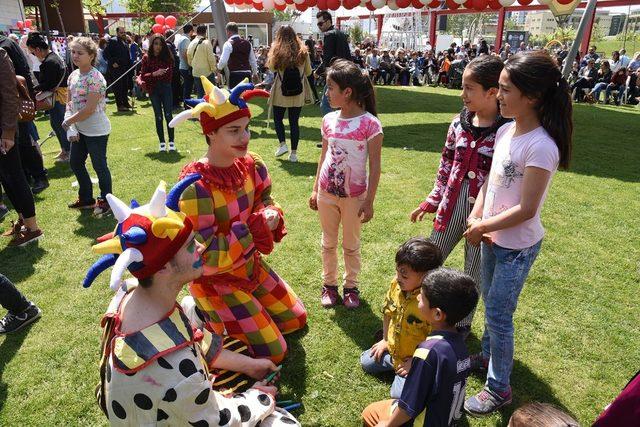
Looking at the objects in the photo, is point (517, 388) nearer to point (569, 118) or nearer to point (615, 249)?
point (569, 118)

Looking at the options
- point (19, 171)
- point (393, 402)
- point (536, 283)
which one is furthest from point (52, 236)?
point (536, 283)

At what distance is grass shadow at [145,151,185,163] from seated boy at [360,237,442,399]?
5.72 m

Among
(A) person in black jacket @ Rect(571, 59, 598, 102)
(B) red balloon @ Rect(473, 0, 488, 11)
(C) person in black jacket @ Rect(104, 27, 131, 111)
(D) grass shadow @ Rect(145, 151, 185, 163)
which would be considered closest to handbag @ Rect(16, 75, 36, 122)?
(D) grass shadow @ Rect(145, 151, 185, 163)

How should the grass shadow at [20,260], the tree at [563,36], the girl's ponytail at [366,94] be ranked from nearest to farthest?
the girl's ponytail at [366,94], the grass shadow at [20,260], the tree at [563,36]

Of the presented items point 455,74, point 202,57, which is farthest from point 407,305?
point 455,74

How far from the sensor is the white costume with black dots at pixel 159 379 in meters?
1.78

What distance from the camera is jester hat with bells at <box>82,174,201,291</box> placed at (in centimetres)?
172

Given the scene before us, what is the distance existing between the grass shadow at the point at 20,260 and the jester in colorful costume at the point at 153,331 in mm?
2950

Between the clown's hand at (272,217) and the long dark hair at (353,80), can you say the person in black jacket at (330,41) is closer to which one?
the long dark hair at (353,80)

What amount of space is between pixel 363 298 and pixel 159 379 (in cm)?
230

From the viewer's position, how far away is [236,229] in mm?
2979

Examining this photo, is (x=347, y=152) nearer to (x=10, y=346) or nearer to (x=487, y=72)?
(x=487, y=72)

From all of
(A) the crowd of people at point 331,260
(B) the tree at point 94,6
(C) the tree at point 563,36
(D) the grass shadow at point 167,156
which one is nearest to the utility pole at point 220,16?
(D) the grass shadow at point 167,156

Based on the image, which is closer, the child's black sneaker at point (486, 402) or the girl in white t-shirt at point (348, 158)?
the child's black sneaker at point (486, 402)
